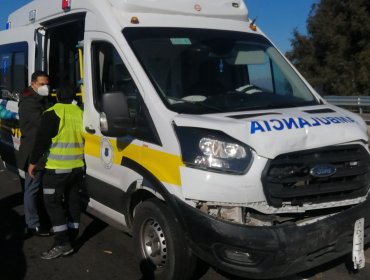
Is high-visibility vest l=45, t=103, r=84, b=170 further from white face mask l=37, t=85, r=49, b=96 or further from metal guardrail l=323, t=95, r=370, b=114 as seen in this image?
metal guardrail l=323, t=95, r=370, b=114

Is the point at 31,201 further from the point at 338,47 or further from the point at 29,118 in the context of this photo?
the point at 338,47

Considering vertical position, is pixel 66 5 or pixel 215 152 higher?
pixel 66 5

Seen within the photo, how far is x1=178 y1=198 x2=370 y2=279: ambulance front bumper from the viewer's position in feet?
11.9

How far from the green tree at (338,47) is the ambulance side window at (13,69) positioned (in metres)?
22.8

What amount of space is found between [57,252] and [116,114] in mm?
1807

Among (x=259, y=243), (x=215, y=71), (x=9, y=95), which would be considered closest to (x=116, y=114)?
(x=215, y=71)

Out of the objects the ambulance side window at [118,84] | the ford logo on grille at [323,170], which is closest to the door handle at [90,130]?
the ambulance side window at [118,84]

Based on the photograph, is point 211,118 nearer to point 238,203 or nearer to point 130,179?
point 238,203

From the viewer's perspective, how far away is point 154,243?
4.30 metres

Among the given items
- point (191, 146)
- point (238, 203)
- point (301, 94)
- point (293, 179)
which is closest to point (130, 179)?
point (191, 146)

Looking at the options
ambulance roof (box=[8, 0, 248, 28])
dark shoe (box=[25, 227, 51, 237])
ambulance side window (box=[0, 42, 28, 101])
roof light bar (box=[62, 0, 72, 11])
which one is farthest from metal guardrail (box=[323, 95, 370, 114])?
dark shoe (box=[25, 227, 51, 237])

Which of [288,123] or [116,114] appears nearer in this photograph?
[288,123]

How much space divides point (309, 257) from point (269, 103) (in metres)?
1.42

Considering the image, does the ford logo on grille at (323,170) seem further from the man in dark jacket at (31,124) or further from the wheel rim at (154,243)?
the man in dark jacket at (31,124)
